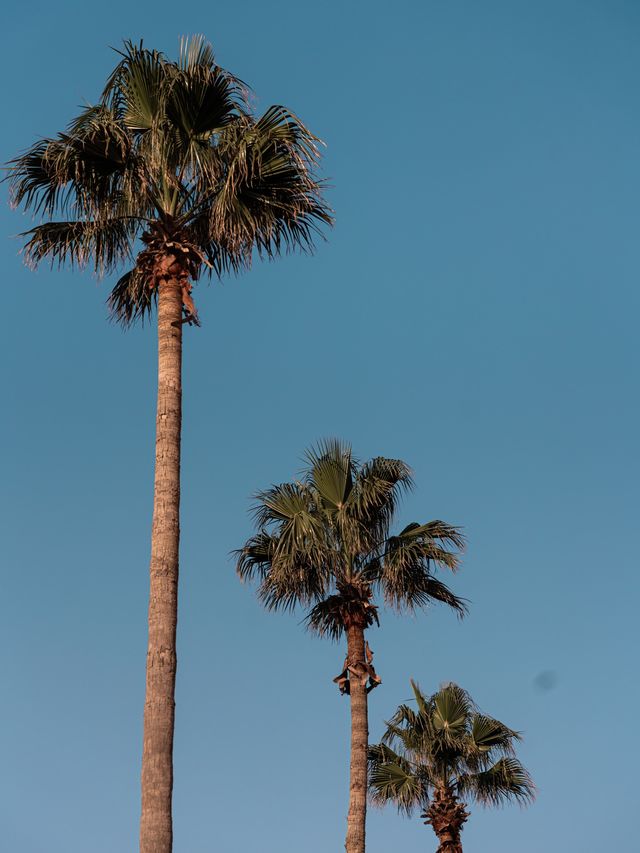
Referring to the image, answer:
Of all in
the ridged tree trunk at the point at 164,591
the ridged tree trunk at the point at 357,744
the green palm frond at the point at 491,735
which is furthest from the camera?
the green palm frond at the point at 491,735

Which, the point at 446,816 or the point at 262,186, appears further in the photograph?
the point at 446,816

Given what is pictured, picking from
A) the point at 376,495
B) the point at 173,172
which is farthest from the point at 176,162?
the point at 376,495

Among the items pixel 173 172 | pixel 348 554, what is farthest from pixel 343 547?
pixel 173 172

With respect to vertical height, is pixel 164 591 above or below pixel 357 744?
below

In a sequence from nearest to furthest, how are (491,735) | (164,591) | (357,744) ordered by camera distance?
(164,591), (357,744), (491,735)

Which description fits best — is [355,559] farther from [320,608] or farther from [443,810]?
[443,810]

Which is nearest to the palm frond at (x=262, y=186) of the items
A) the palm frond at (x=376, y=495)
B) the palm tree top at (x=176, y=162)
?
the palm tree top at (x=176, y=162)

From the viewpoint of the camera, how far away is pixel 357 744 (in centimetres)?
2161

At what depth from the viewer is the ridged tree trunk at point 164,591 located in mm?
11953

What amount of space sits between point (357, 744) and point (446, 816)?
263 inches

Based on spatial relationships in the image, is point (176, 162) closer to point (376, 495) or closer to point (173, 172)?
point (173, 172)

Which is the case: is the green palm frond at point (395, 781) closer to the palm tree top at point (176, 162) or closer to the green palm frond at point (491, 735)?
the green palm frond at point (491, 735)

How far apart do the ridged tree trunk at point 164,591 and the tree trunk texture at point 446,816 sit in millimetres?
16101

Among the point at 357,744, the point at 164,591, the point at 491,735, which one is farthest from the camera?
the point at 491,735
